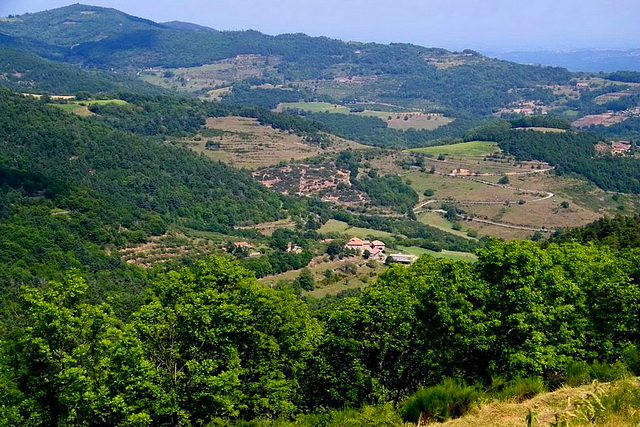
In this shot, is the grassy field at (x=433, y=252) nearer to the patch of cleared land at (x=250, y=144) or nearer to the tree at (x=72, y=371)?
the patch of cleared land at (x=250, y=144)

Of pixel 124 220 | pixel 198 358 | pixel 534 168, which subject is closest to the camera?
pixel 198 358

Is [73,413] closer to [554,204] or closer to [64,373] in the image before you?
[64,373]

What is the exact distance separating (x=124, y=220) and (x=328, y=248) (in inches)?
1232

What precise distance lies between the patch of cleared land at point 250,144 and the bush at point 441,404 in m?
138

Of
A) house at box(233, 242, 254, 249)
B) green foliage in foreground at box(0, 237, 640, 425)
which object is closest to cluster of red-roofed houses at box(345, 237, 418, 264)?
house at box(233, 242, 254, 249)

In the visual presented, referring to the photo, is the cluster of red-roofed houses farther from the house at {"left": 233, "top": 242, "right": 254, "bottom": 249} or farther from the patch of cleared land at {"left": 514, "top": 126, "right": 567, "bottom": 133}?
the patch of cleared land at {"left": 514, "top": 126, "right": 567, "bottom": 133}

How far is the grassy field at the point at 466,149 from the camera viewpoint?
17738 centimetres

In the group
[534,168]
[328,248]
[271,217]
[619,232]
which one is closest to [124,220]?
[328,248]

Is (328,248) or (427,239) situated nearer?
(328,248)

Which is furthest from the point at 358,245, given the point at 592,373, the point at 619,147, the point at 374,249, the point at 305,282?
the point at 619,147

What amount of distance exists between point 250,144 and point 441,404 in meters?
157

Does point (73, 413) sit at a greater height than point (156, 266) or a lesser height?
greater

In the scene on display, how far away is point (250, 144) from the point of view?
560 ft

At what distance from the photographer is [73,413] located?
764 inches
